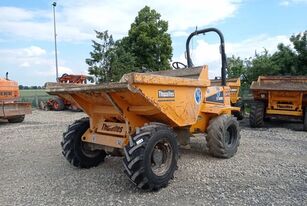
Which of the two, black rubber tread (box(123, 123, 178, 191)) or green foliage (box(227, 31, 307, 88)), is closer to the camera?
black rubber tread (box(123, 123, 178, 191))

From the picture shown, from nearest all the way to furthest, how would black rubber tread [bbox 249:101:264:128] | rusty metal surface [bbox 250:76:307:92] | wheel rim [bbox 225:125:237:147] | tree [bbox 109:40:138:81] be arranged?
1. wheel rim [bbox 225:125:237:147]
2. rusty metal surface [bbox 250:76:307:92]
3. black rubber tread [bbox 249:101:264:128]
4. tree [bbox 109:40:138:81]

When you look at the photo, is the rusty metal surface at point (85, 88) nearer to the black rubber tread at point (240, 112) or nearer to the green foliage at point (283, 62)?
the black rubber tread at point (240, 112)

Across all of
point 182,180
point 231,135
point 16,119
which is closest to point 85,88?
point 182,180

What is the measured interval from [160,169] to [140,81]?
1.31 m

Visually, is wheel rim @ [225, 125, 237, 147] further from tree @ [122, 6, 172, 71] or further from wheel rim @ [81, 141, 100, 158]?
tree @ [122, 6, 172, 71]

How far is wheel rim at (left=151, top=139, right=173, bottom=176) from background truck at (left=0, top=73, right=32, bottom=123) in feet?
29.9

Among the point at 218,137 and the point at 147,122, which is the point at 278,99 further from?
the point at 147,122

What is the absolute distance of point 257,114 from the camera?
34.2 ft

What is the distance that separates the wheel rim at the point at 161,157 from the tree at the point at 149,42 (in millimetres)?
18797

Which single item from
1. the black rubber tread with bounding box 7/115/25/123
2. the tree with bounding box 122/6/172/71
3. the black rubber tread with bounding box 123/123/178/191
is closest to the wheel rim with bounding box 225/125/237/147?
the black rubber tread with bounding box 123/123/178/191

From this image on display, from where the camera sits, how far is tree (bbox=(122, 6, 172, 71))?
78.1ft

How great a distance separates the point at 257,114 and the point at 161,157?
6.41 meters

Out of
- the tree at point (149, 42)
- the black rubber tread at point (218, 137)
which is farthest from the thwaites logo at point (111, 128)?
the tree at point (149, 42)

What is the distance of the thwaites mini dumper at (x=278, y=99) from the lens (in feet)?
32.8
